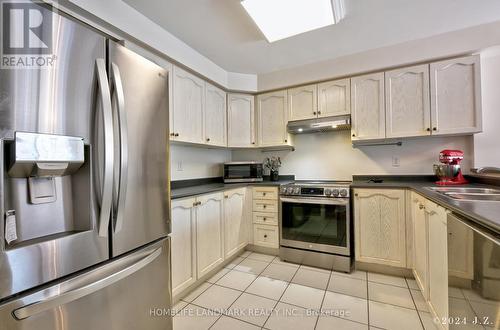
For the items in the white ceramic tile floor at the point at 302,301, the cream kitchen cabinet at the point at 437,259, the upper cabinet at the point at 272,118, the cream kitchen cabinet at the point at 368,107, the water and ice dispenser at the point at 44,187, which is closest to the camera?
the water and ice dispenser at the point at 44,187

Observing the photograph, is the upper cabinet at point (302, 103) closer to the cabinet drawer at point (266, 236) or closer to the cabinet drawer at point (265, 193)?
the cabinet drawer at point (265, 193)

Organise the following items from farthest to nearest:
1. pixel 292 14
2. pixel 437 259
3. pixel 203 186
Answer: pixel 203 186, pixel 292 14, pixel 437 259

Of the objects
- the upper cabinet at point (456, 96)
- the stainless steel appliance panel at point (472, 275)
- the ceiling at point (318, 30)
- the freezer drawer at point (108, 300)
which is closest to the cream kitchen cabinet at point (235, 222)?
the freezer drawer at point (108, 300)

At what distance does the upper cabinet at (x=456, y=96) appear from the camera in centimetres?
204

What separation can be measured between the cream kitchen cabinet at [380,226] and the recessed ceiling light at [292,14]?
1613 mm

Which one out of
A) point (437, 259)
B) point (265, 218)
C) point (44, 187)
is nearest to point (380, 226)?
point (437, 259)

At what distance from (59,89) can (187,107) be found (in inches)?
59.8

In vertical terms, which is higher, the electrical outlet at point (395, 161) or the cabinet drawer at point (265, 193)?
the electrical outlet at point (395, 161)

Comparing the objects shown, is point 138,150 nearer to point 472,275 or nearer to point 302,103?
point 472,275

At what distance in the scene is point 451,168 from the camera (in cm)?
207

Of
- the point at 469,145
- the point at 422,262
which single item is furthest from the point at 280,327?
the point at 469,145

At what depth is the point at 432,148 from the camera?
2416mm

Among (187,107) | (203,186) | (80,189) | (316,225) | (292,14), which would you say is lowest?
(316,225)

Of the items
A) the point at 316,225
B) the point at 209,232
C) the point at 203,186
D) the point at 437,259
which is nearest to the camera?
the point at 437,259
